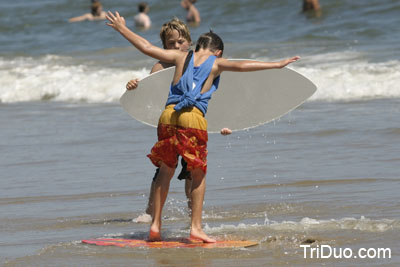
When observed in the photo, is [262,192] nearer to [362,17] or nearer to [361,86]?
[361,86]

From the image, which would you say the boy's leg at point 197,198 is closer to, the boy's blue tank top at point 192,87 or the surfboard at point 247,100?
the boy's blue tank top at point 192,87

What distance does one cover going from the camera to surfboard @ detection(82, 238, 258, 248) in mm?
5170

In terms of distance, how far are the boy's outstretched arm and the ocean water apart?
1204mm

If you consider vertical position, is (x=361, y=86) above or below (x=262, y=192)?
above

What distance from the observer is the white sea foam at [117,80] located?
1231 centimetres

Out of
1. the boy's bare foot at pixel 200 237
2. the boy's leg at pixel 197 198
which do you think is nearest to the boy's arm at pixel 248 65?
the boy's leg at pixel 197 198

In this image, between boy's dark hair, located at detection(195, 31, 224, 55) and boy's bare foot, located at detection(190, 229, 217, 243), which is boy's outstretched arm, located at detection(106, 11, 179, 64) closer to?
boy's dark hair, located at detection(195, 31, 224, 55)

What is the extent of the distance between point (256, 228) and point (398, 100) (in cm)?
605

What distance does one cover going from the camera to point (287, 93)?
20.2 feet

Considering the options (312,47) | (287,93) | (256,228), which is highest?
(312,47)

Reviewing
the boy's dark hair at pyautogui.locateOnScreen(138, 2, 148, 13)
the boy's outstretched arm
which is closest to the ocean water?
the boy's outstretched arm

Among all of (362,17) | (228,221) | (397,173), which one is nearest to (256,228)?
(228,221)

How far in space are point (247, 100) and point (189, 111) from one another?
1090mm

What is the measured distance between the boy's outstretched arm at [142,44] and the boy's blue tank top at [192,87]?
16 cm
